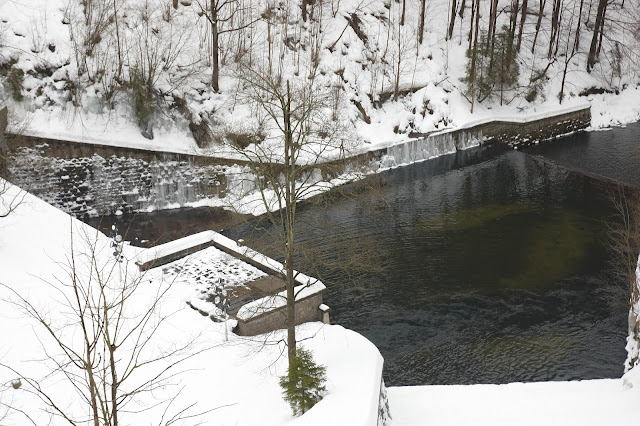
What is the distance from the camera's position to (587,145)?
3534 centimetres

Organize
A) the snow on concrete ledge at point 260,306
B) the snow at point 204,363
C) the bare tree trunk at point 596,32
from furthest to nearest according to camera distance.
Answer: the bare tree trunk at point 596,32 < the snow on concrete ledge at point 260,306 < the snow at point 204,363

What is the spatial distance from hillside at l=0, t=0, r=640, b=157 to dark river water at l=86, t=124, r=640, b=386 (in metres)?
4.13

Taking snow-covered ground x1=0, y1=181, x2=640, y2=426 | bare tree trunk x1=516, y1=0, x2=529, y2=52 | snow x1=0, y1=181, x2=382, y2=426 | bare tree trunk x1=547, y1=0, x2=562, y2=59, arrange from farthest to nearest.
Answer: bare tree trunk x1=547, y1=0, x2=562, y2=59 < bare tree trunk x1=516, y1=0, x2=529, y2=52 < snow-covered ground x1=0, y1=181, x2=640, y2=426 < snow x1=0, y1=181, x2=382, y2=426

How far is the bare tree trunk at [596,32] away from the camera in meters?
40.2

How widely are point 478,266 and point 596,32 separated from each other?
24385mm

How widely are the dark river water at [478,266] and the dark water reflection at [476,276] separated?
0.15 ft

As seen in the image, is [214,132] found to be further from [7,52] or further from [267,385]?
[267,385]

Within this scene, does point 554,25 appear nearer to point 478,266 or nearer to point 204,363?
point 478,266

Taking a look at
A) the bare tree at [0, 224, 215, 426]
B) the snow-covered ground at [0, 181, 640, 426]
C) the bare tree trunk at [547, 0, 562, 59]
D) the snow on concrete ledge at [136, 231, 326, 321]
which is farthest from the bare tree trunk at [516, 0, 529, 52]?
the bare tree at [0, 224, 215, 426]

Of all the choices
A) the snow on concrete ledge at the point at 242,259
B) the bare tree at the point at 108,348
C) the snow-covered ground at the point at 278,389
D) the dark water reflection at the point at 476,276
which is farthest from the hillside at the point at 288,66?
the snow-covered ground at the point at 278,389

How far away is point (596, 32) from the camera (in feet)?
132

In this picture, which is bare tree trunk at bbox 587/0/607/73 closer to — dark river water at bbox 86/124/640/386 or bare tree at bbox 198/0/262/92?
dark river water at bbox 86/124/640/386

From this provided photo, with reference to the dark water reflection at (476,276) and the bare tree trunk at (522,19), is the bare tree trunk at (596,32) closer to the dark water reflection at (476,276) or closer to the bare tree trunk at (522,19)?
the bare tree trunk at (522,19)

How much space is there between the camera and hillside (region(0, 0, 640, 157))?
93.1ft
